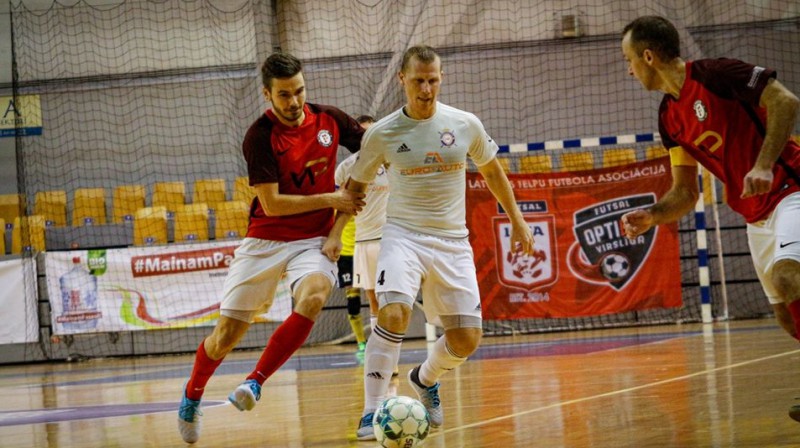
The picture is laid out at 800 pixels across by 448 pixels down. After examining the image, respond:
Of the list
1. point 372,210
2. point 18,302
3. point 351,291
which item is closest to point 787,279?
point 372,210

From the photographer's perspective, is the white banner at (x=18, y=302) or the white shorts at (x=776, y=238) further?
the white banner at (x=18, y=302)

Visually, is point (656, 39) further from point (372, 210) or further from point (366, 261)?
point (366, 261)

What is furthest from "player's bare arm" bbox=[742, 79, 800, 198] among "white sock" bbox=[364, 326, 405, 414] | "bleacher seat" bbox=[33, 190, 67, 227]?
"bleacher seat" bbox=[33, 190, 67, 227]

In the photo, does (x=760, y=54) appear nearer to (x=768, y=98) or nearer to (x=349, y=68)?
(x=349, y=68)

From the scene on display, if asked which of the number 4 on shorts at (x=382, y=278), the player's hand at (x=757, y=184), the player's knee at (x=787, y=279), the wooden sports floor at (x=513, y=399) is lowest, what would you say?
the wooden sports floor at (x=513, y=399)

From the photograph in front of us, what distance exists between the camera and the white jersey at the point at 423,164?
5258 mm

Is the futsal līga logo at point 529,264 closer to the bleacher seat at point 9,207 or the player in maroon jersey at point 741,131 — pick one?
the bleacher seat at point 9,207

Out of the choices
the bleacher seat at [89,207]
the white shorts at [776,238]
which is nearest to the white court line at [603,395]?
the white shorts at [776,238]

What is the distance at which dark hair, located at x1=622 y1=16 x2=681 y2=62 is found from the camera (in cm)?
456

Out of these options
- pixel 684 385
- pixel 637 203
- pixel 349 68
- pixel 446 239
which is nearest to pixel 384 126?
pixel 446 239

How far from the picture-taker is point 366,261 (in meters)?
9.77

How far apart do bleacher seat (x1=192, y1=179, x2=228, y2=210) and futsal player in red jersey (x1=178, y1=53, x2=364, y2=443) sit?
1004cm

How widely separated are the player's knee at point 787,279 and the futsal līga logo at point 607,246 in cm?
859

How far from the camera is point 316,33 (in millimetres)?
16672
